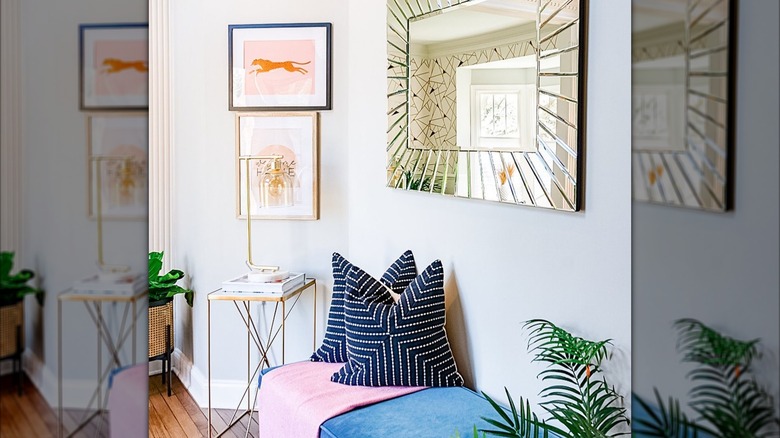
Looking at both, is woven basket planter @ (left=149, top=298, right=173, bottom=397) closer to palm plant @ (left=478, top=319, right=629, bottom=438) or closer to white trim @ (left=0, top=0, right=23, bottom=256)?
palm plant @ (left=478, top=319, right=629, bottom=438)

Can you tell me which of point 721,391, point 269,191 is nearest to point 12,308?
point 721,391

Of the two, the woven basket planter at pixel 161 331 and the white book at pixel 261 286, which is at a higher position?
the white book at pixel 261 286

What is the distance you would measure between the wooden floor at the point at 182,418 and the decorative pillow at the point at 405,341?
1.02 meters

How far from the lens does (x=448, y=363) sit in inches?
102

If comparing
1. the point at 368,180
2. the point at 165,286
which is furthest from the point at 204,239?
the point at 368,180

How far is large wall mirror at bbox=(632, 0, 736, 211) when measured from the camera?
21 cm

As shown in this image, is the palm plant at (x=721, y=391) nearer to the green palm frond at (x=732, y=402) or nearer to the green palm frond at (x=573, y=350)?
the green palm frond at (x=732, y=402)

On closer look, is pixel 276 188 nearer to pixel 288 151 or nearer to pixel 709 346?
pixel 288 151

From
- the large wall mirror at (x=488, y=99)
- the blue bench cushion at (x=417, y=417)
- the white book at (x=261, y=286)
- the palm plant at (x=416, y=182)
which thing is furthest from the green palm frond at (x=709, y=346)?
the white book at (x=261, y=286)

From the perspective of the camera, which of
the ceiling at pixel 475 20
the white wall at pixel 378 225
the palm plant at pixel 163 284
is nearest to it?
the white wall at pixel 378 225

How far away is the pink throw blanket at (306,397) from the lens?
92.2 inches

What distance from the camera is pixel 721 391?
0.67ft

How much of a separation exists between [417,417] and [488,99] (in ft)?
3.30

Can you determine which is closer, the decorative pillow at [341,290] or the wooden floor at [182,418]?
the decorative pillow at [341,290]
